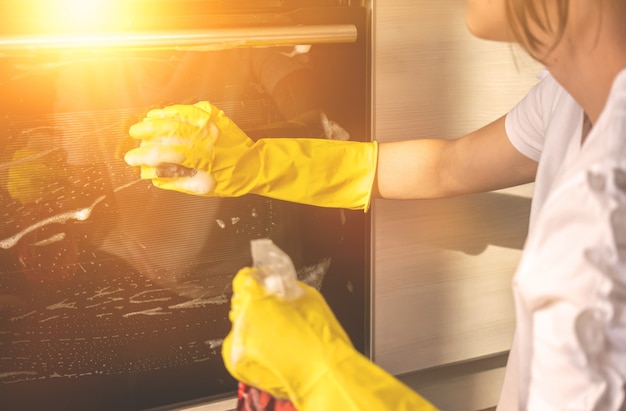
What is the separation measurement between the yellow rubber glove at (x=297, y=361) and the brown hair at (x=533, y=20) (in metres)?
0.34

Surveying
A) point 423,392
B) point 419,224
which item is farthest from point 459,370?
point 419,224

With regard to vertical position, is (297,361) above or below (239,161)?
below

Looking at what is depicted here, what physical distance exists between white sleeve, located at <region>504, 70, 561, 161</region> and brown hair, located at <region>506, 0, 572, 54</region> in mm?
187

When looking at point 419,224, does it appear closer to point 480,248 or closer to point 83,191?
point 480,248

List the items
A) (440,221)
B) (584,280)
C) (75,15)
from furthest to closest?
(440,221) < (75,15) < (584,280)

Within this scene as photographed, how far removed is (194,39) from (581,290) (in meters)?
0.48

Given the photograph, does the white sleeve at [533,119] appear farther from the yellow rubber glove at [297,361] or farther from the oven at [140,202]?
the yellow rubber glove at [297,361]

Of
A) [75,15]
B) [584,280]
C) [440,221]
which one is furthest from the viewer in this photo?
[440,221]

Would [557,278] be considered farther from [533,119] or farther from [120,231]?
[120,231]

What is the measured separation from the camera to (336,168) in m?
0.87

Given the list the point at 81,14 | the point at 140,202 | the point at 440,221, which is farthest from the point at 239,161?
the point at 440,221

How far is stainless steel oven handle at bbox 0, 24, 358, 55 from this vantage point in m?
0.70

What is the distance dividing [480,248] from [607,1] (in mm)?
521

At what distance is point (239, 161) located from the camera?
0.80m
